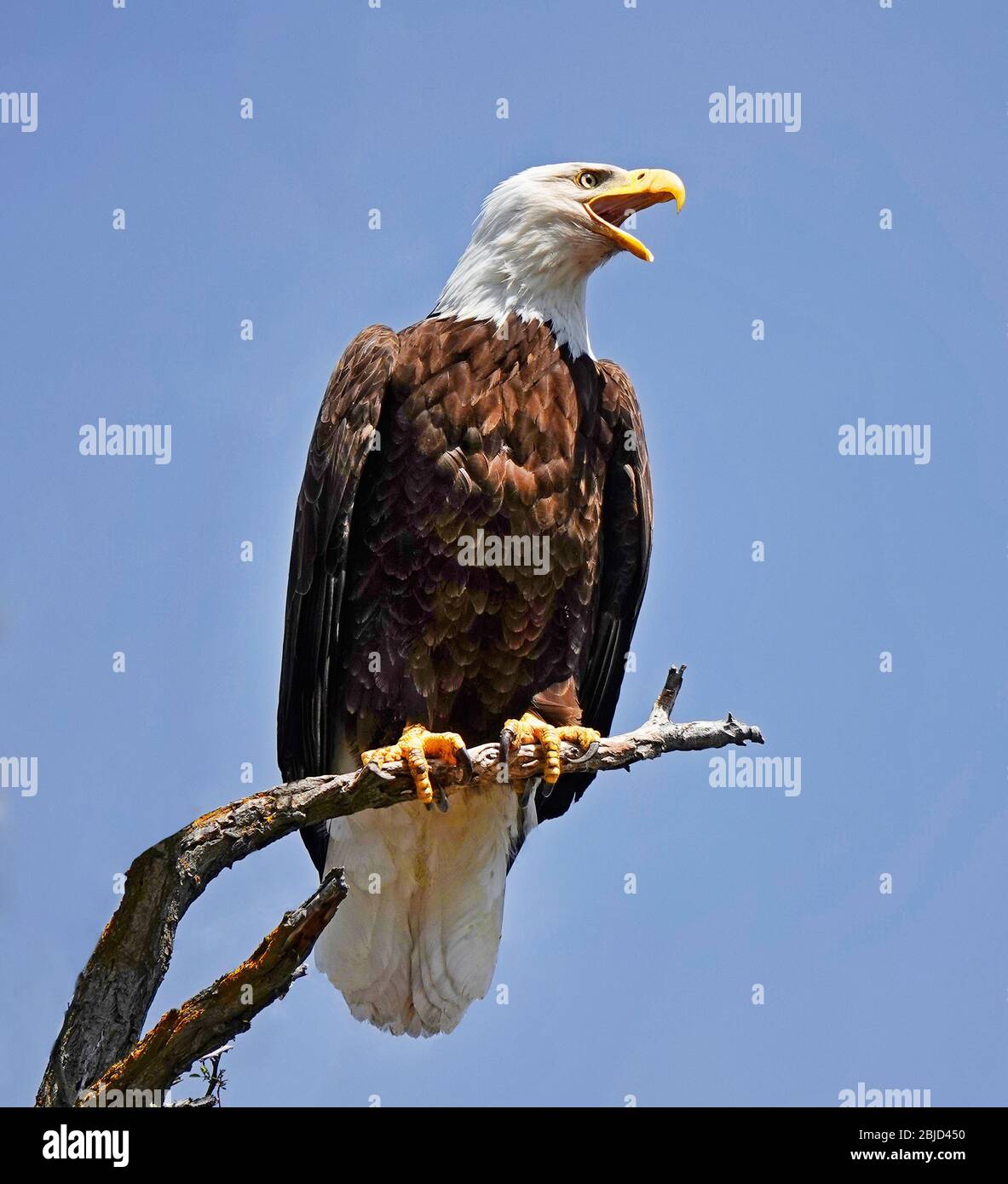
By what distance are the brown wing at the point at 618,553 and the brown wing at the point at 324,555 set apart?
1.02m

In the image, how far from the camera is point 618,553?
646cm

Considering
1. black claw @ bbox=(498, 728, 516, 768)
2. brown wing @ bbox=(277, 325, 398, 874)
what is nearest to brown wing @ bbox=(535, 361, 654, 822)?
black claw @ bbox=(498, 728, 516, 768)

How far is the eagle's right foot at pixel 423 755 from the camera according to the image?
5.38m

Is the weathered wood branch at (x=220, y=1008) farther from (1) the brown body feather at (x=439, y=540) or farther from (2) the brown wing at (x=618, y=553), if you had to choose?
(2) the brown wing at (x=618, y=553)

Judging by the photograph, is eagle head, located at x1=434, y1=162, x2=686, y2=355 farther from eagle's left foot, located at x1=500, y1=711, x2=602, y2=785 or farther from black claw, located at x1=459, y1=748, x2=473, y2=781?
black claw, located at x1=459, y1=748, x2=473, y2=781

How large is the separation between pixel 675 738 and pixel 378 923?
1944 mm

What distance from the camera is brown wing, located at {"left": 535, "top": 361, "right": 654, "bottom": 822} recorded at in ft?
20.7

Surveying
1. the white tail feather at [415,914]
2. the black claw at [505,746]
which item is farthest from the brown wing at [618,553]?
the black claw at [505,746]

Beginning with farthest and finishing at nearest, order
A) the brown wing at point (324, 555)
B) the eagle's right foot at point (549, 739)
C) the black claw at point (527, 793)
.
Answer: the black claw at point (527, 793)
the brown wing at point (324, 555)
the eagle's right foot at point (549, 739)

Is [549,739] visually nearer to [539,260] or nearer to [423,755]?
[423,755]

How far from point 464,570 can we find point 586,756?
3.18 feet

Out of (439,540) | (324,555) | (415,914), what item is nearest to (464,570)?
(439,540)
